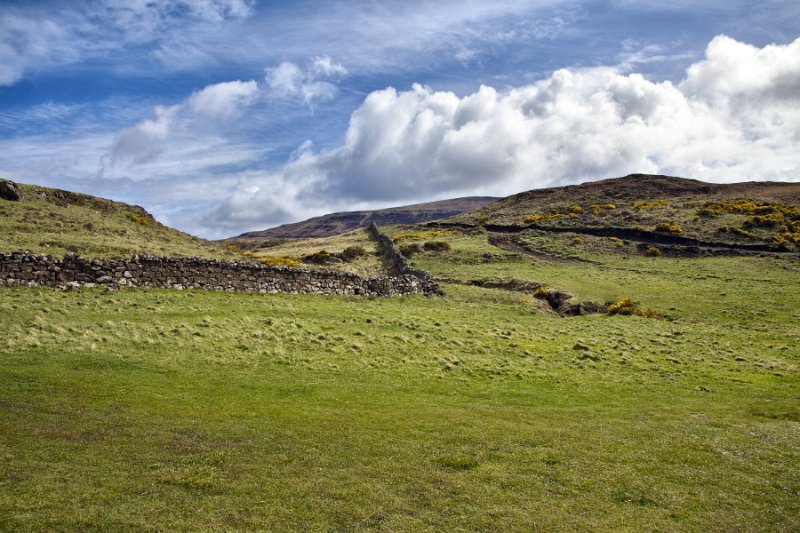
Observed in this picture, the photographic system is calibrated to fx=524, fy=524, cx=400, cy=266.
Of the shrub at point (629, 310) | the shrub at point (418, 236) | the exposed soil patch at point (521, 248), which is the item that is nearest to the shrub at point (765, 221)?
the exposed soil patch at point (521, 248)

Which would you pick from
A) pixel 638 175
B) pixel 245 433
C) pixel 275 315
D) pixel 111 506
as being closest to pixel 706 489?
pixel 245 433

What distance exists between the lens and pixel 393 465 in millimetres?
10977

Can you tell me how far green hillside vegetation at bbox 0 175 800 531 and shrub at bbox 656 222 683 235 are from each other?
142 ft

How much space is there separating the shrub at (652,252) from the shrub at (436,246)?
25.7 meters

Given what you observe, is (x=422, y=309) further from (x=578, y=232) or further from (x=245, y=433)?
(x=578, y=232)

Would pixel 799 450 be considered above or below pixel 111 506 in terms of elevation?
below

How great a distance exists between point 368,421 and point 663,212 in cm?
8416

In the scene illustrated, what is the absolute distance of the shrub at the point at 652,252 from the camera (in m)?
66.9

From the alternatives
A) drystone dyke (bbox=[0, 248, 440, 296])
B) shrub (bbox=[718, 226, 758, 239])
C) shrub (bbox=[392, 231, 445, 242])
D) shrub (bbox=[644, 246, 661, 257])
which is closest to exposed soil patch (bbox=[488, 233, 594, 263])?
shrub (bbox=[644, 246, 661, 257])

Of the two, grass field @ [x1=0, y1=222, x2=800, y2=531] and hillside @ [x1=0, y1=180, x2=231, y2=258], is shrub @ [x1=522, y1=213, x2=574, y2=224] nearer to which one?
hillside @ [x1=0, y1=180, x2=231, y2=258]

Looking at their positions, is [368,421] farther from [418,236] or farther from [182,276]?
[418,236]

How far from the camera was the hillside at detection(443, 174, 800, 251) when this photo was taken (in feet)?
230

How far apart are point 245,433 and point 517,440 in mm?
6606

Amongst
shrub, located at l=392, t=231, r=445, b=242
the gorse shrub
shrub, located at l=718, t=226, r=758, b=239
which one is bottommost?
shrub, located at l=718, t=226, r=758, b=239
